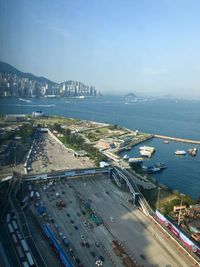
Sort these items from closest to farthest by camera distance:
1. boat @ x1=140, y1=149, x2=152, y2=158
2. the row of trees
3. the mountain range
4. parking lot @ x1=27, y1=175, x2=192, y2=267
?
parking lot @ x1=27, y1=175, x2=192, y2=267 → the row of trees → boat @ x1=140, y1=149, x2=152, y2=158 → the mountain range

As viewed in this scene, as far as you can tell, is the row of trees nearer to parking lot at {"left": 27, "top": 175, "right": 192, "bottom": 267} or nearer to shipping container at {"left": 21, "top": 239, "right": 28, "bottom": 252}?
parking lot at {"left": 27, "top": 175, "right": 192, "bottom": 267}

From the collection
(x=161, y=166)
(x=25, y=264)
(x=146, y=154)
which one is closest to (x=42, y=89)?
(x=146, y=154)

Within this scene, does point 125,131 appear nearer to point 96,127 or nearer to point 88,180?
point 96,127

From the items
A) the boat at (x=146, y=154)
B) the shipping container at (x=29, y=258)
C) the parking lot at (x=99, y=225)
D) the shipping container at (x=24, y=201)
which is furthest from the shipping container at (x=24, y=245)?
the boat at (x=146, y=154)

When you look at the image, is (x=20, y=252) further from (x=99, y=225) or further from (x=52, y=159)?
(x=52, y=159)

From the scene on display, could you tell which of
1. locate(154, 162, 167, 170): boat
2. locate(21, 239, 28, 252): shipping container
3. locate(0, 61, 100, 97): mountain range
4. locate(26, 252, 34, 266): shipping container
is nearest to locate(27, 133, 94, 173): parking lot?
locate(154, 162, 167, 170): boat

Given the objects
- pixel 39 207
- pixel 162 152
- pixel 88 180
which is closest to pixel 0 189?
pixel 39 207
